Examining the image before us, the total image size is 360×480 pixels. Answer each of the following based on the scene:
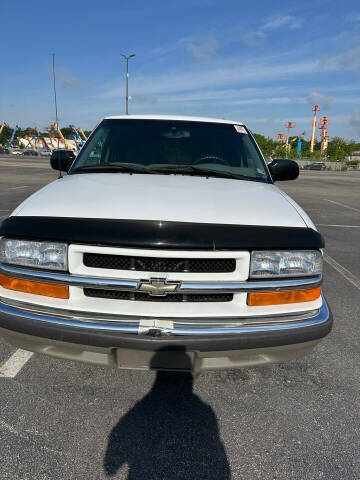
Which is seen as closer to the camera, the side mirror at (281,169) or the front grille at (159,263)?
the front grille at (159,263)

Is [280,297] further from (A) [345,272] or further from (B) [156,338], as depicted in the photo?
(A) [345,272]

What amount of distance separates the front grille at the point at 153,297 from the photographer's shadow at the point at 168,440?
0.27 meters

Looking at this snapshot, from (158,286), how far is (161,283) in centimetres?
2

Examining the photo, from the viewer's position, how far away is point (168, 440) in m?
1.99

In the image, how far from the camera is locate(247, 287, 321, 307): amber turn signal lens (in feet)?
6.36

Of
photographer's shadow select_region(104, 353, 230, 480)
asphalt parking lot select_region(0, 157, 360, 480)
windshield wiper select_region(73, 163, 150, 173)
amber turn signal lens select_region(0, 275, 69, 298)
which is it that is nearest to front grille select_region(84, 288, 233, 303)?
amber turn signal lens select_region(0, 275, 69, 298)

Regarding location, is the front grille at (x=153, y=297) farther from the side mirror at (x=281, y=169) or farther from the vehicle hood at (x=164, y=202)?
the side mirror at (x=281, y=169)

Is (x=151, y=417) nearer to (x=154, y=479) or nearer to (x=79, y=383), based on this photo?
(x=154, y=479)

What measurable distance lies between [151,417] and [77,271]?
96 cm

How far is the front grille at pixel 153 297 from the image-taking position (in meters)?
1.89

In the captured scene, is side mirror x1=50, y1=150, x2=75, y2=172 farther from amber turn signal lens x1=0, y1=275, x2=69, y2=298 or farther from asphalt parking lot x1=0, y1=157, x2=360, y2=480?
amber turn signal lens x1=0, y1=275, x2=69, y2=298

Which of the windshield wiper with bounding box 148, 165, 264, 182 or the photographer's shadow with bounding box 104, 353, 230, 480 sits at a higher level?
the windshield wiper with bounding box 148, 165, 264, 182

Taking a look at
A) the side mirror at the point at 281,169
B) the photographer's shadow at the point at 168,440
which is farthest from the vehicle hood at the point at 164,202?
the side mirror at the point at 281,169

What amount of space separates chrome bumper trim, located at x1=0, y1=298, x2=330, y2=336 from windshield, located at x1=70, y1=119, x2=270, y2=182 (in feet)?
4.60
